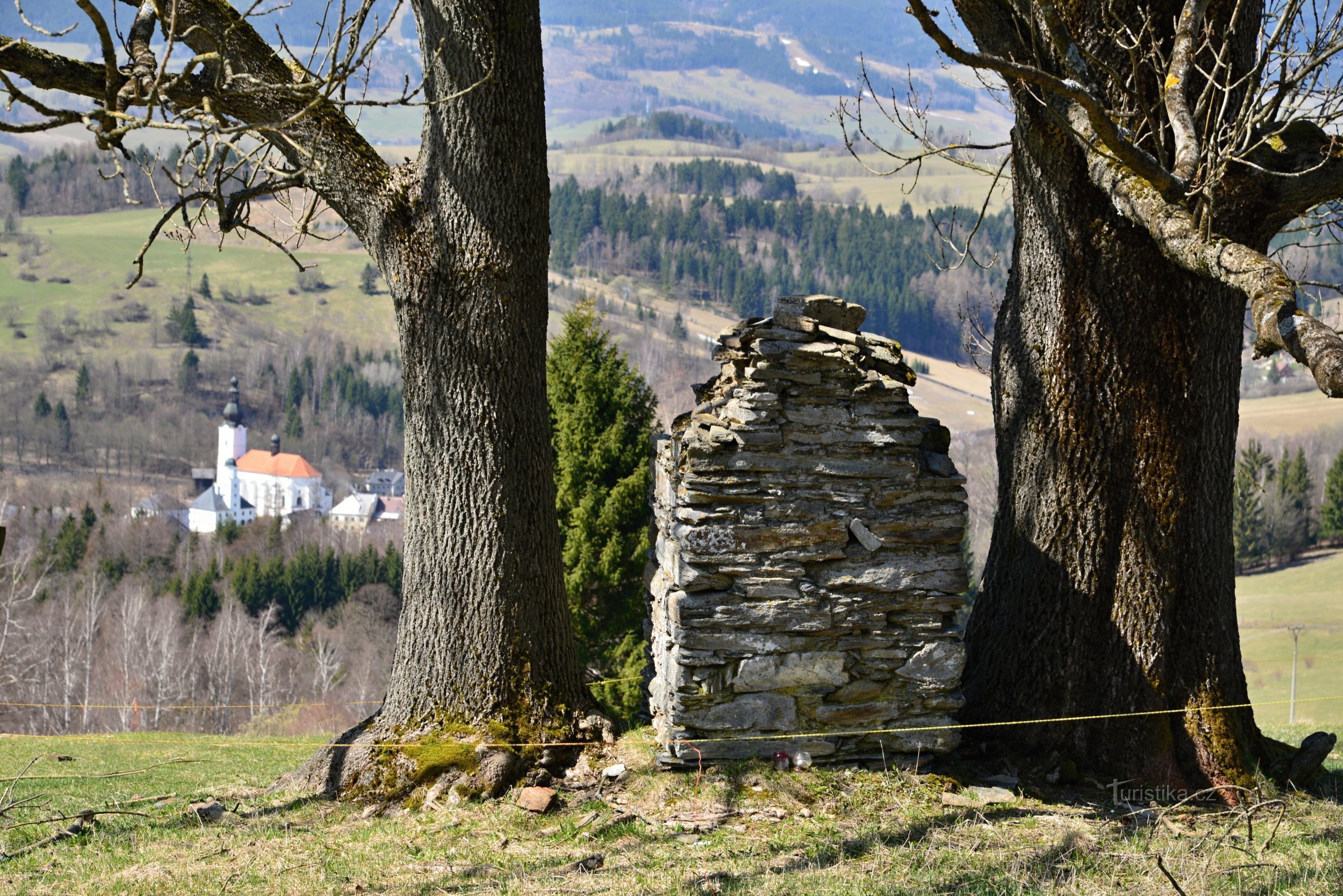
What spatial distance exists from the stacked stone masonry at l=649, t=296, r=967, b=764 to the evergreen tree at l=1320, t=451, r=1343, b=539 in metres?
67.4

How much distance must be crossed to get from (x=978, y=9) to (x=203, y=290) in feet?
490

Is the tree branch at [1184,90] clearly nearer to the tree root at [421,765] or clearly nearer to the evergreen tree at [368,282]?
the tree root at [421,765]

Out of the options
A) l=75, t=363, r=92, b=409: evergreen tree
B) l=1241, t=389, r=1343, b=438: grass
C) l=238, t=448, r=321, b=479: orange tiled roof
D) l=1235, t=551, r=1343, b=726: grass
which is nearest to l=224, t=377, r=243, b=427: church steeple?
l=238, t=448, r=321, b=479: orange tiled roof

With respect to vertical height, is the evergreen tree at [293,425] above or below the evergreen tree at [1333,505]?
above

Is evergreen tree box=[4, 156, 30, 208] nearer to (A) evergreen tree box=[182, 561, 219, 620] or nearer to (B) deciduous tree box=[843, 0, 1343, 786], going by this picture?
(A) evergreen tree box=[182, 561, 219, 620]

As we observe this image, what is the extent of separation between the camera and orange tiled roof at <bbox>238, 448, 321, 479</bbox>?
→ 111 meters

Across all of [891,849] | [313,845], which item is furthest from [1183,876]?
[313,845]

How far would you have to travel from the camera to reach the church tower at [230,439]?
109625mm

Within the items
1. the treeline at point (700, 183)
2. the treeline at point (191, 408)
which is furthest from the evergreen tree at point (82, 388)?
the treeline at point (700, 183)

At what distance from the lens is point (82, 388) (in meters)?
115

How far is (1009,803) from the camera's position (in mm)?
5668

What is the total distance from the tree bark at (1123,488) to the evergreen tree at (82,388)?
412 feet

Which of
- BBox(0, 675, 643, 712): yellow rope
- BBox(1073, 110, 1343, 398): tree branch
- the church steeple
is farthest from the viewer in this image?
the church steeple

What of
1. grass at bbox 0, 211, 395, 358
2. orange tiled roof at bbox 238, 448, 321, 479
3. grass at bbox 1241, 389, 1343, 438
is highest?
grass at bbox 0, 211, 395, 358
